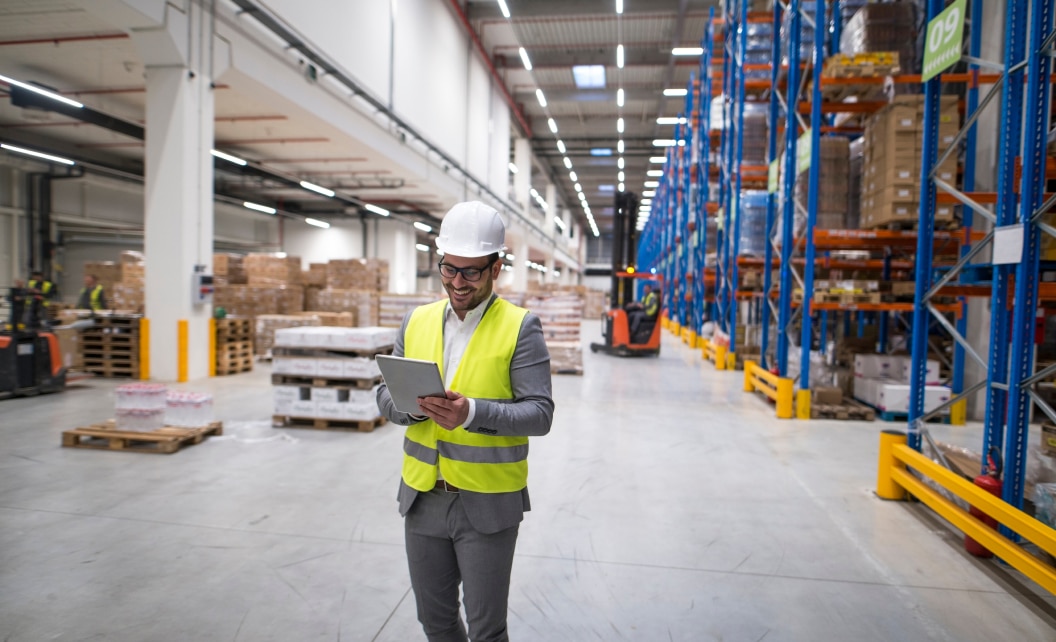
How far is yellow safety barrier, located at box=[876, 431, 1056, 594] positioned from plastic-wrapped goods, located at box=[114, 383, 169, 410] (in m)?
6.29

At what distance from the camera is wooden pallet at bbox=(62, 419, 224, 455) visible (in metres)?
5.47

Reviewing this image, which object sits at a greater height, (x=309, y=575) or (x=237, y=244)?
(x=237, y=244)

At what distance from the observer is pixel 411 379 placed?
160 cm

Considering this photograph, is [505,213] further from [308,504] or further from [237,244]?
[308,504]

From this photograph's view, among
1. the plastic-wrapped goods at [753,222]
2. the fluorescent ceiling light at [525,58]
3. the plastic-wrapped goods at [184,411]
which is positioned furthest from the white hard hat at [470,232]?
the fluorescent ceiling light at [525,58]

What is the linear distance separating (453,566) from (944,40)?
483 cm

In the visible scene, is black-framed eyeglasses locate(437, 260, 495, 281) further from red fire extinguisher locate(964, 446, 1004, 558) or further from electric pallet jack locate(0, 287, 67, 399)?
electric pallet jack locate(0, 287, 67, 399)

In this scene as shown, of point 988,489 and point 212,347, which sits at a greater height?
point 212,347

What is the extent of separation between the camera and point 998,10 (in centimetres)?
684

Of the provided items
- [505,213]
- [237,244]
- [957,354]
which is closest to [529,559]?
[957,354]

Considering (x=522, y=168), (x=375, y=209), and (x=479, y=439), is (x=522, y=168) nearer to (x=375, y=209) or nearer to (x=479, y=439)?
(x=375, y=209)

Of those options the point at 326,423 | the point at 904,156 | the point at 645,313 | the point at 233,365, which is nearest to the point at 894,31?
the point at 904,156

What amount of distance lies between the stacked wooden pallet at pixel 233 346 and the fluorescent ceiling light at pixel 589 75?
14982mm

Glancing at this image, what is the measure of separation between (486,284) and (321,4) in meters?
11.6
